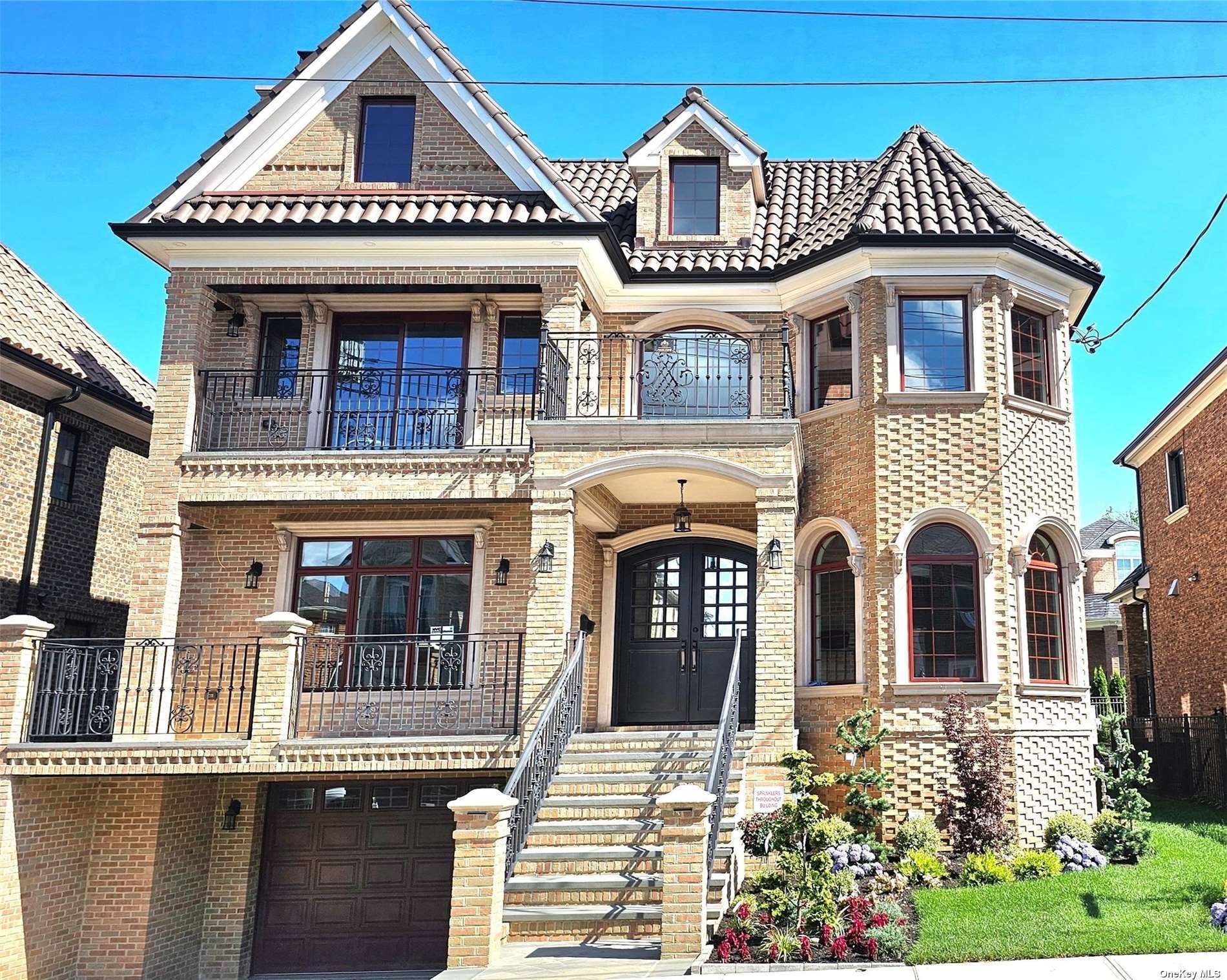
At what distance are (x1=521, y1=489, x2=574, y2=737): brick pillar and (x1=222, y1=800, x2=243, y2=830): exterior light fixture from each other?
4293 millimetres

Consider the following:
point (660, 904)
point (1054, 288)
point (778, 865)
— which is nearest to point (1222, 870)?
point (778, 865)

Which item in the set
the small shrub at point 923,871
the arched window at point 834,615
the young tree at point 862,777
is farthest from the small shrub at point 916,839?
the arched window at point 834,615

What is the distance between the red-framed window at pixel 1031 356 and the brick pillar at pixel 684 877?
8356 millimetres

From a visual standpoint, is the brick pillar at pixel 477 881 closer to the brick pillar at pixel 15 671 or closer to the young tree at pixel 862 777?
the young tree at pixel 862 777

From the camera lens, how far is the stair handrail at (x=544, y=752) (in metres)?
10.6

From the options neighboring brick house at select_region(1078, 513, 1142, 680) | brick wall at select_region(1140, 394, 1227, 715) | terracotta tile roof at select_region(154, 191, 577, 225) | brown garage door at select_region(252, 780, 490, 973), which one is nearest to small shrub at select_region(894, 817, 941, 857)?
brown garage door at select_region(252, 780, 490, 973)

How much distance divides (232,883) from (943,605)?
9.70 metres

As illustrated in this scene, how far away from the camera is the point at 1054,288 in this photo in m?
15.6

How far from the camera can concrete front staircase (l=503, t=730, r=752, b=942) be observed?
10.3 metres

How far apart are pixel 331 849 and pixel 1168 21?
45.7 ft

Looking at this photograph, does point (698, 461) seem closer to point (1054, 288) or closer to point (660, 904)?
point (660, 904)

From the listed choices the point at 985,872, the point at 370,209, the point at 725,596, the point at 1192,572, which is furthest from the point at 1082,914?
the point at 1192,572

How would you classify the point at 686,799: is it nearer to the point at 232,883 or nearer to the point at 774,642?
the point at 774,642

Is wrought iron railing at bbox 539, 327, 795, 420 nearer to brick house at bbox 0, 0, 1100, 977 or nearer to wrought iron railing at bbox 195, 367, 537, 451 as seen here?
brick house at bbox 0, 0, 1100, 977
